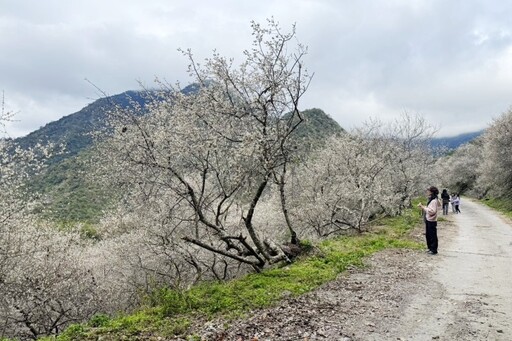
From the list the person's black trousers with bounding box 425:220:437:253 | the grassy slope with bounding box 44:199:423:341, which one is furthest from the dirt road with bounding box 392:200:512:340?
the grassy slope with bounding box 44:199:423:341

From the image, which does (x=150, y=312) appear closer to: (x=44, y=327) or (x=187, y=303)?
(x=187, y=303)

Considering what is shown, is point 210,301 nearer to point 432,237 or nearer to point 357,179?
point 432,237

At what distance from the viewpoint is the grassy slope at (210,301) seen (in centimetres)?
714

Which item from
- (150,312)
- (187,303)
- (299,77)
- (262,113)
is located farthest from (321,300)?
(299,77)

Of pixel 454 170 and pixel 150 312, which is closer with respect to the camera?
pixel 150 312

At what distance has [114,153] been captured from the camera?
10.9 m

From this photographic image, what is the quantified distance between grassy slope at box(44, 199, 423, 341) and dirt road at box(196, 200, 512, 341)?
0.42 m

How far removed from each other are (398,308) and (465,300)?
1.65 m

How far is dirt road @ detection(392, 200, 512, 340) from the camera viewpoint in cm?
667

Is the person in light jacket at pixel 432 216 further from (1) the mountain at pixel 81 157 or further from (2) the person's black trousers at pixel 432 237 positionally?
(1) the mountain at pixel 81 157

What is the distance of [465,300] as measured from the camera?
27.8ft

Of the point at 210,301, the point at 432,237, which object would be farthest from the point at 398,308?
the point at 432,237

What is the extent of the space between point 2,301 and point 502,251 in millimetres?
18545

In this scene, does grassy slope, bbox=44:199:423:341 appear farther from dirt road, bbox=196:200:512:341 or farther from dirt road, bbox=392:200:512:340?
dirt road, bbox=392:200:512:340
